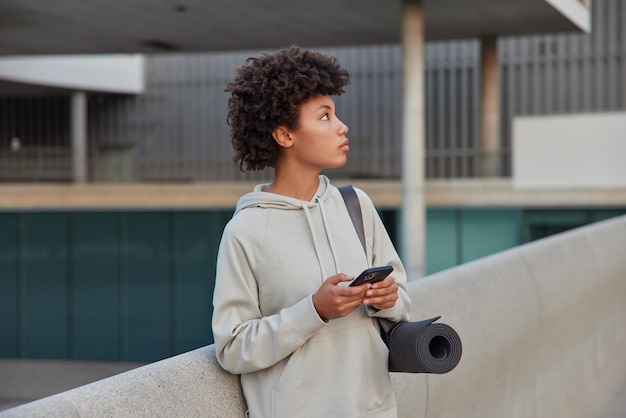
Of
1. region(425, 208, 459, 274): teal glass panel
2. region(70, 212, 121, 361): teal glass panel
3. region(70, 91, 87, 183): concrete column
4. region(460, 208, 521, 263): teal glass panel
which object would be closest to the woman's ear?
region(460, 208, 521, 263): teal glass panel

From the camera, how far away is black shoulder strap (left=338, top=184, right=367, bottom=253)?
9.59 ft

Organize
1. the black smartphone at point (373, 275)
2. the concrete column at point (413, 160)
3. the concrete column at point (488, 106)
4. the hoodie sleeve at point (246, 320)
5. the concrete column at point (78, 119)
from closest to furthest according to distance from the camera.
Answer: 1. the black smartphone at point (373, 275)
2. the hoodie sleeve at point (246, 320)
3. the concrete column at point (413, 160)
4. the concrete column at point (488, 106)
5. the concrete column at point (78, 119)

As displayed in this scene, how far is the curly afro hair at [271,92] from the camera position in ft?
9.13

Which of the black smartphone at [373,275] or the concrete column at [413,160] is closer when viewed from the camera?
the black smartphone at [373,275]

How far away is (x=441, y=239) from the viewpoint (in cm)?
2756

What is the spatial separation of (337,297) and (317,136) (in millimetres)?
553

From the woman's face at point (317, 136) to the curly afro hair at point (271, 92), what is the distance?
24 millimetres

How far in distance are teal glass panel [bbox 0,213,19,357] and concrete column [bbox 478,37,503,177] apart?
1512cm

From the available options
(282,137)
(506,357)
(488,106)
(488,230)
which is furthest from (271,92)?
(488,106)

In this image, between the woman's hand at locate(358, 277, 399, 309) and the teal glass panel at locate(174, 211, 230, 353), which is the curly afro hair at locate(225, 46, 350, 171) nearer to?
the woman's hand at locate(358, 277, 399, 309)

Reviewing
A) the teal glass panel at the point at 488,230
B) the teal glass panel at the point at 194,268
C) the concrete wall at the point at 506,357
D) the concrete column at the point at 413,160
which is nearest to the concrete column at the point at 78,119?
the teal glass panel at the point at 194,268

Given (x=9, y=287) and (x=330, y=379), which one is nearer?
(x=330, y=379)

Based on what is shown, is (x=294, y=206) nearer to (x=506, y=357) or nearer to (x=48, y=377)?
(x=506, y=357)

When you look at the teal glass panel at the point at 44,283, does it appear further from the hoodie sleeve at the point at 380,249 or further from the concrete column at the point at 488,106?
the hoodie sleeve at the point at 380,249
